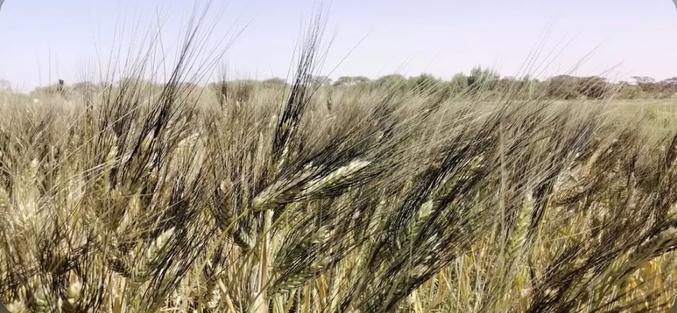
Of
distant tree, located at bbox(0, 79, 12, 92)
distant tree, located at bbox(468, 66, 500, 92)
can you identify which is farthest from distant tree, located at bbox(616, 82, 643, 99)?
distant tree, located at bbox(0, 79, 12, 92)

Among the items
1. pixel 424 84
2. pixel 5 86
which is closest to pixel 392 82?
pixel 424 84

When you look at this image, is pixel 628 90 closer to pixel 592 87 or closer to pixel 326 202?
pixel 592 87

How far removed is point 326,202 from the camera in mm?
622

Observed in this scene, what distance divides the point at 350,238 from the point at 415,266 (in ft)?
0.34

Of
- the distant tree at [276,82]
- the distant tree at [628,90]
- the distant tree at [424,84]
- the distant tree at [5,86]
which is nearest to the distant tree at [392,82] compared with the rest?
the distant tree at [424,84]

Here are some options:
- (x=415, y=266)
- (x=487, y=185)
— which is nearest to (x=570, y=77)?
(x=487, y=185)

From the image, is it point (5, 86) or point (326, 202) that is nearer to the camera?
point (326, 202)

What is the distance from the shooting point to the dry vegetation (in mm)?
517

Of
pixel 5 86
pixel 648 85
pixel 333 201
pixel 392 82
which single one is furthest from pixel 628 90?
pixel 5 86

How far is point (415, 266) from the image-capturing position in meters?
0.52

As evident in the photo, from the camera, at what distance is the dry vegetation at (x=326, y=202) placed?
1.70 ft

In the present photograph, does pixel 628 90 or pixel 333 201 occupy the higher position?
pixel 628 90

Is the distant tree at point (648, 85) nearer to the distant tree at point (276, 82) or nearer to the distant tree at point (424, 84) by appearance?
the distant tree at point (424, 84)

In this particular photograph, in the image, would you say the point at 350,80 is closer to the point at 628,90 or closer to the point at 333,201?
the point at 333,201
